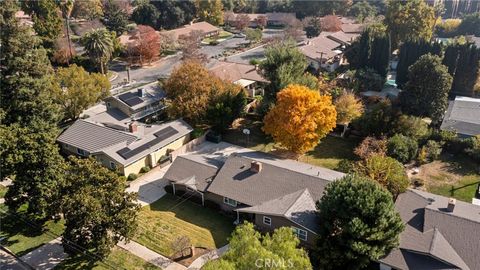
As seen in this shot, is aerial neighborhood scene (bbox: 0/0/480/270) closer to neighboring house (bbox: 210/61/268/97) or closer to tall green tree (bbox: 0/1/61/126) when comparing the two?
tall green tree (bbox: 0/1/61/126)

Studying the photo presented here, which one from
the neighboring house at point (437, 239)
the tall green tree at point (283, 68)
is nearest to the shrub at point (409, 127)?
the tall green tree at point (283, 68)

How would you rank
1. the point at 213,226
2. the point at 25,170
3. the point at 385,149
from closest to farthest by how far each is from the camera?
the point at 25,170
the point at 213,226
the point at 385,149

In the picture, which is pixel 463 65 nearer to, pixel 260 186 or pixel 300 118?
pixel 300 118

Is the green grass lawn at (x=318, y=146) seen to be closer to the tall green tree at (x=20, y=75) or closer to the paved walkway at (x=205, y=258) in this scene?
the paved walkway at (x=205, y=258)

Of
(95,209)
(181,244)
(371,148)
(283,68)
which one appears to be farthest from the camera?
(283,68)

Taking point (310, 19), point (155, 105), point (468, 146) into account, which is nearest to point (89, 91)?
point (155, 105)

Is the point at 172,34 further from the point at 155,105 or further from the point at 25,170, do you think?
the point at 25,170

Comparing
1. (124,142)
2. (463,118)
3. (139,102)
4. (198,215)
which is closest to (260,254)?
(198,215)
